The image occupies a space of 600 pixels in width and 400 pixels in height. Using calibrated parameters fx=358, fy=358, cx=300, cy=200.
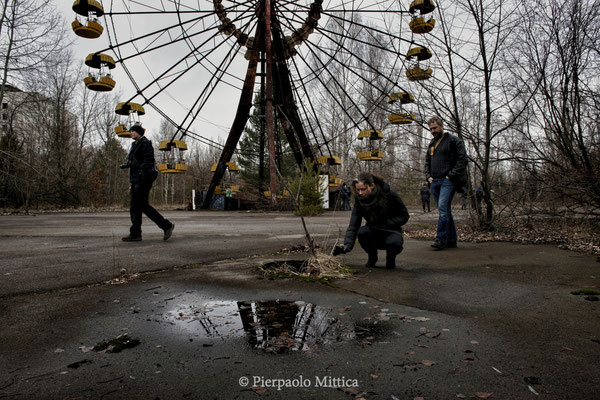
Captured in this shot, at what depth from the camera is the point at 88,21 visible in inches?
465

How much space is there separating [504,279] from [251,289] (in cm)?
228

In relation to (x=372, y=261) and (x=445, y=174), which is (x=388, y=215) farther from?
(x=445, y=174)

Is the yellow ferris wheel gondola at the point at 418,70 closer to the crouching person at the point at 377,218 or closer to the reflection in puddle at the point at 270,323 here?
the crouching person at the point at 377,218

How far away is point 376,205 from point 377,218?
0.48ft

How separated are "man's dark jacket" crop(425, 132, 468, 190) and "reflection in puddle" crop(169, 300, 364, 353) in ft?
11.3

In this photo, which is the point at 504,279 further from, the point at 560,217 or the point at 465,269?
the point at 560,217

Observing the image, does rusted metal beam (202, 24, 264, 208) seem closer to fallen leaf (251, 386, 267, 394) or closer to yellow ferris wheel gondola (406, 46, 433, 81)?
yellow ferris wheel gondola (406, 46, 433, 81)

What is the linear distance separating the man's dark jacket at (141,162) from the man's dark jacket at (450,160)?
4452 mm

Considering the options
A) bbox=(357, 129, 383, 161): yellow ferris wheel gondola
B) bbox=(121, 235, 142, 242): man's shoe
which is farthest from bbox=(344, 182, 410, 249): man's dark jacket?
bbox=(357, 129, 383, 161): yellow ferris wheel gondola

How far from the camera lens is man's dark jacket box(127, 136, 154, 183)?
19.1 ft

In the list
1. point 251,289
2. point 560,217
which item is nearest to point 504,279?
point 251,289

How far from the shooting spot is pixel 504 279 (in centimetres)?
325

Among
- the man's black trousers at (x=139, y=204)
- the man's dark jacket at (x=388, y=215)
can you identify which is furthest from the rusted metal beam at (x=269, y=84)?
the man's dark jacket at (x=388, y=215)

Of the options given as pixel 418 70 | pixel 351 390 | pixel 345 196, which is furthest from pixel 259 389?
pixel 345 196
